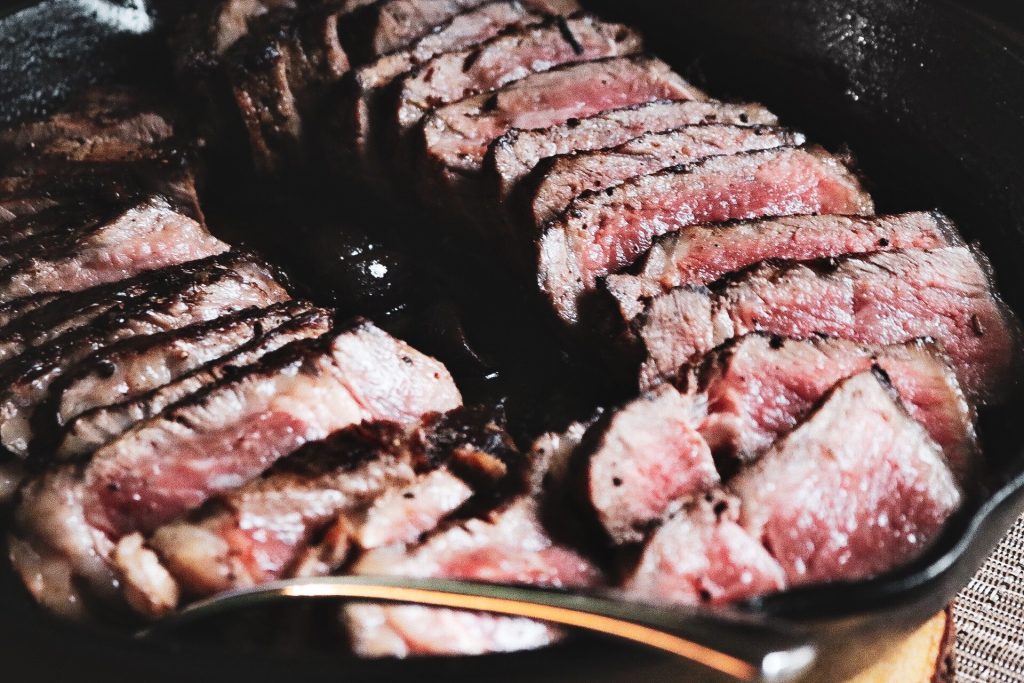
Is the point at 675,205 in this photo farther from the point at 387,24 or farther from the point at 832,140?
the point at 387,24

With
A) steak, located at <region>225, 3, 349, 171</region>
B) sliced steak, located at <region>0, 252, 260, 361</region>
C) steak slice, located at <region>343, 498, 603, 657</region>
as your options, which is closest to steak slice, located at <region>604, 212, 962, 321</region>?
steak slice, located at <region>343, 498, 603, 657</region>

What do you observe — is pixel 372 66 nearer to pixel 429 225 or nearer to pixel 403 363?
pixel 429 225

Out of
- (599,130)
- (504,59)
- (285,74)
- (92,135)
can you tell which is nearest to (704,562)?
(599,130)

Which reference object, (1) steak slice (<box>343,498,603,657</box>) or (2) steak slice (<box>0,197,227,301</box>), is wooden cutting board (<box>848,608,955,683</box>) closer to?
(1) steak slice (<box>343,498,603,657</box>)

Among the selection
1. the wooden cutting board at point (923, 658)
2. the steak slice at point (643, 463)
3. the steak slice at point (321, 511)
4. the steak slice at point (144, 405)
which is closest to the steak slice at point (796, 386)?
the steak slice at point (643, 463)

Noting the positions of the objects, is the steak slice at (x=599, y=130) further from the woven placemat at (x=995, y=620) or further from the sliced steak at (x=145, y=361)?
the woven placemat at (x=995, y=620)

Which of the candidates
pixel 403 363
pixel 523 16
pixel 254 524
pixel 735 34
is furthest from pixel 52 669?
pixel 735 34
